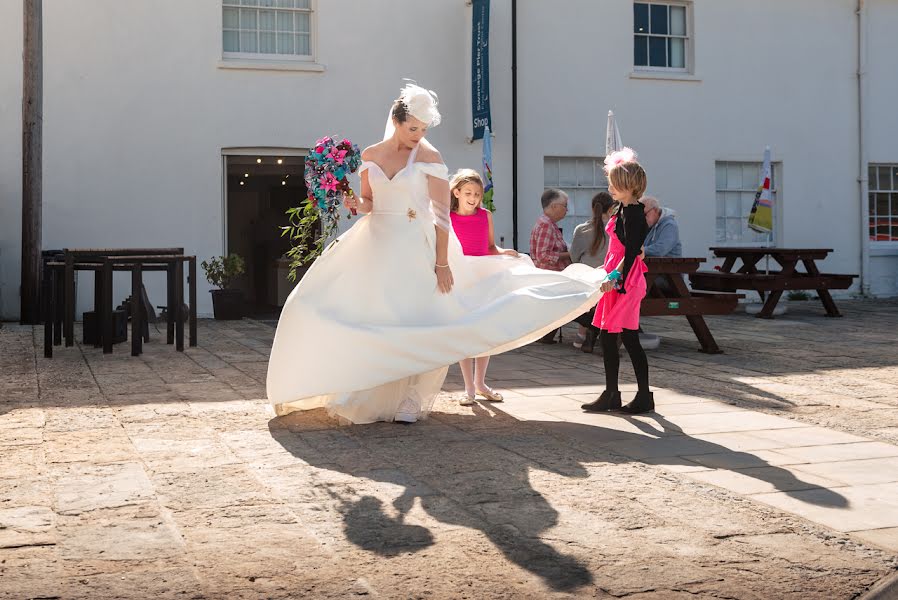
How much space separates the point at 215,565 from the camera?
349 cm

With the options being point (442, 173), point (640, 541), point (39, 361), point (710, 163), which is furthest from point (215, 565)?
point (710, 163)

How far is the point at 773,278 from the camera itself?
1317cm

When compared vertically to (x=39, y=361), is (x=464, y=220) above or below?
above

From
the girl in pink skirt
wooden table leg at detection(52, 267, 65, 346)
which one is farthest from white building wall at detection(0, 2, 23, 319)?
the girl in pink skirt

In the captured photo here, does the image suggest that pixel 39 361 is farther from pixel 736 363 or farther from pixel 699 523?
pixel 699 523

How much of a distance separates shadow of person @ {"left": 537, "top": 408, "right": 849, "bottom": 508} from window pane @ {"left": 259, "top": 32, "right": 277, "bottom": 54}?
987 centimetres

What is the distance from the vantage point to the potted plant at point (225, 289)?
45.8 ft

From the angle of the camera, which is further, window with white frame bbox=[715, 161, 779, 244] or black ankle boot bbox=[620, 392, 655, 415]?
window with white frame bbox=[715, 161, 779, 244]

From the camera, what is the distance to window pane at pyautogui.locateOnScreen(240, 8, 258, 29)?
14570 millimetres

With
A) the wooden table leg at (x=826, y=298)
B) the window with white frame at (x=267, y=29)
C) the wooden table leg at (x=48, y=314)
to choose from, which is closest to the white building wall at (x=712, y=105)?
the wooden table leg at (x=826, y=298)

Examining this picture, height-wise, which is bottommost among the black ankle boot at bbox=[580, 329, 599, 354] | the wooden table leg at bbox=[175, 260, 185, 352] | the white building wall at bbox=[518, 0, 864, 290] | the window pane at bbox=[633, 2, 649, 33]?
the black ankle boot at bbox=[580, 329, 599, 354]

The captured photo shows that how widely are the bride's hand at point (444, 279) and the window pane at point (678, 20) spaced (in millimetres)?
11980

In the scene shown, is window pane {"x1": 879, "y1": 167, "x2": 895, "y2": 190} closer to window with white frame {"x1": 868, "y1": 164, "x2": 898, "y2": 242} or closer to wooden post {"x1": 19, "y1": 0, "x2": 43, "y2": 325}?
window with white frame {"x1": 868, "y1": 164, "x2": 898, "y2": 242}

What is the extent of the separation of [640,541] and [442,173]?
2.89m
